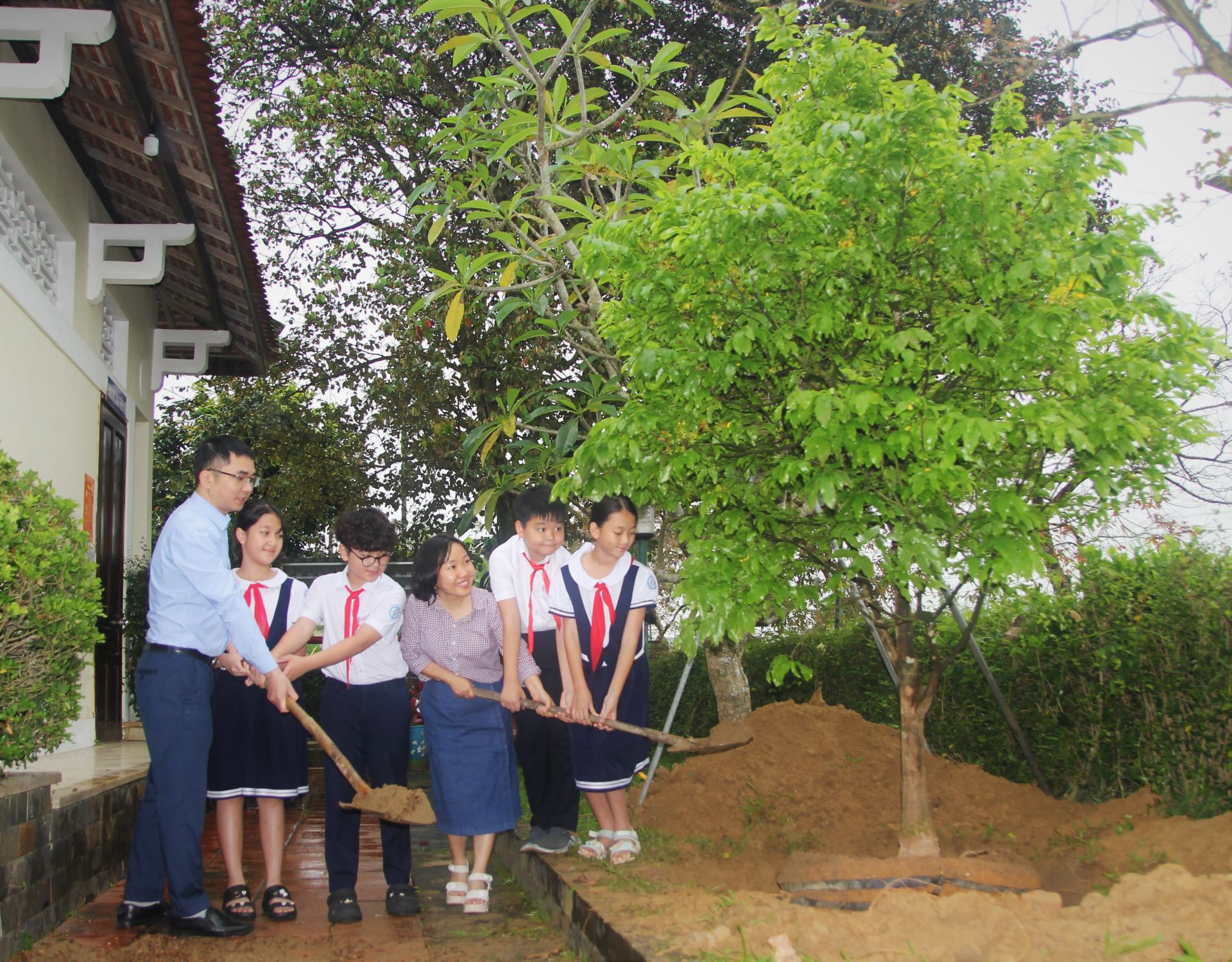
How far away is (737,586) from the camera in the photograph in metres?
4.47

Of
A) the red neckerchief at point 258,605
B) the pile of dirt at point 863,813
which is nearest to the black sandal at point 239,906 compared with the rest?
the red neckerchief at point 258,605

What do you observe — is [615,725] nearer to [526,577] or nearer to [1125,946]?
[526,577]

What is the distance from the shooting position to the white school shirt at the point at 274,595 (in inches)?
195

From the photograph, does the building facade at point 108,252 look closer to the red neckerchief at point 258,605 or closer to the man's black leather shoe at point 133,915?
the man's black leather shoe at point 133,915

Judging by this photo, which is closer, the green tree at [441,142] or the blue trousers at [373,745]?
the blue trousers at [373,745]

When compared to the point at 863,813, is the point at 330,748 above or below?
above

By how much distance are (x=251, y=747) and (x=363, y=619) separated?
0.73m

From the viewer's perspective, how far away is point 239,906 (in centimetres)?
456

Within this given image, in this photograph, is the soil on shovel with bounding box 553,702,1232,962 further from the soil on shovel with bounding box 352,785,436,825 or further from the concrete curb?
the soil on shovel with bounding box 352,785,436,825

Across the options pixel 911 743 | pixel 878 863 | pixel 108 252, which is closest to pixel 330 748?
pixel 878 863

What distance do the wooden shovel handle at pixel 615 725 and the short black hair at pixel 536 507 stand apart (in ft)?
2.81

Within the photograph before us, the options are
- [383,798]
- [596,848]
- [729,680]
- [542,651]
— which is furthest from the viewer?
[729,680]

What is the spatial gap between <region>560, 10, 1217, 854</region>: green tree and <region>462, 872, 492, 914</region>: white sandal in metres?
1.57

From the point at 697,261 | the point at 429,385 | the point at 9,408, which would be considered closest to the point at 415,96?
the point at 429,385
